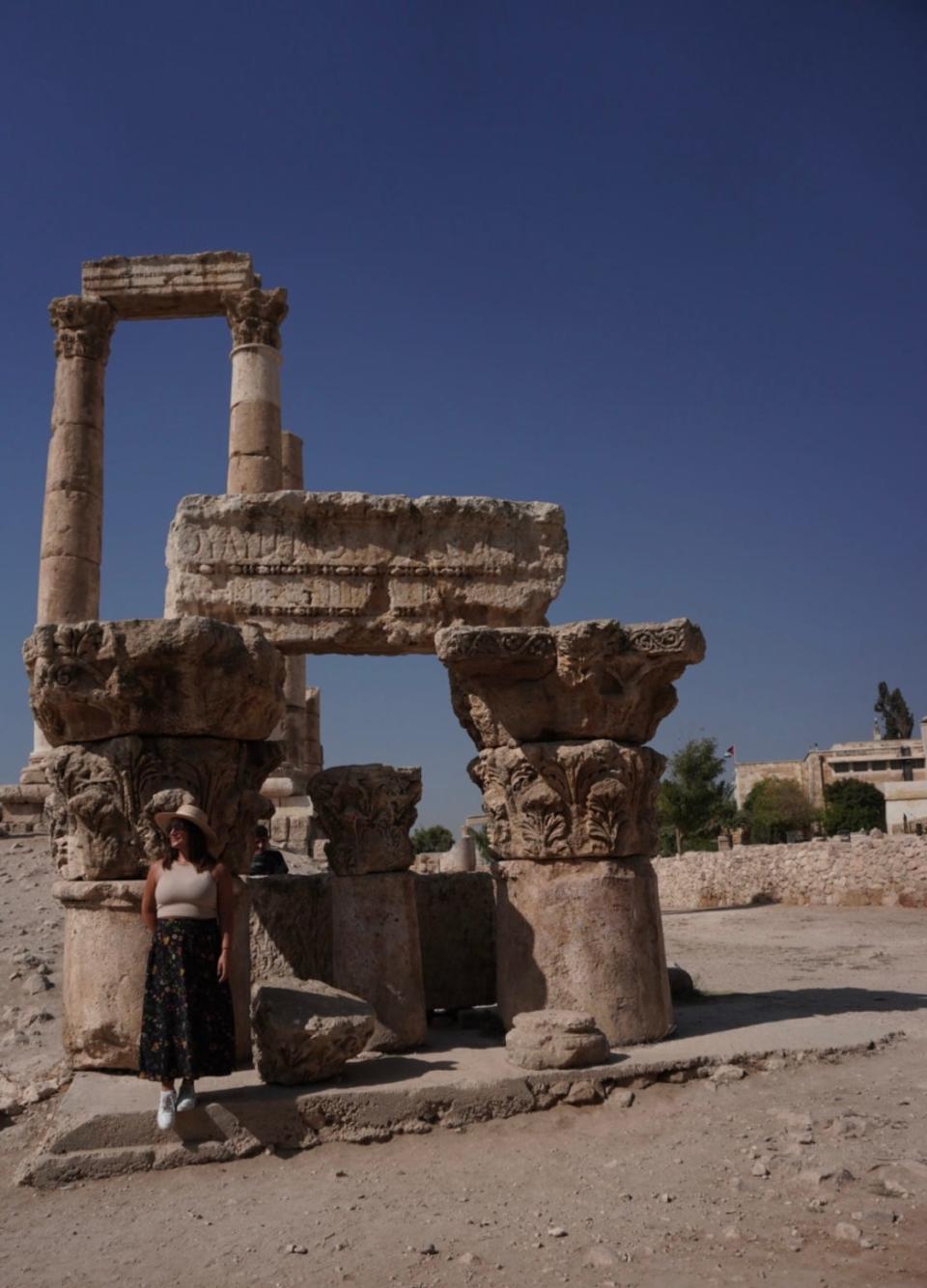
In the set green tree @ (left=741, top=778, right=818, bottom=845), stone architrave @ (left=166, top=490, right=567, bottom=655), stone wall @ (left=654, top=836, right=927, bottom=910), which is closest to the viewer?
stone architrave @ (left=166, top=490, right=567, bottom=655)

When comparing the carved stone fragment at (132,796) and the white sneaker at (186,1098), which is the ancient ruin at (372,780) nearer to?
the carved stone fragment at (132,796)

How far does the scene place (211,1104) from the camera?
14.6 ft

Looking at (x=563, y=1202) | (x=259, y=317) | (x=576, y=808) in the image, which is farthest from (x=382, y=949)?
(x=259, y=317)

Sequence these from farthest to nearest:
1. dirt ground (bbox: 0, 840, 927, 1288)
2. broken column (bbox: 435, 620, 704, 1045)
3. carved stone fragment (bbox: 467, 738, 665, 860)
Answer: carved stone fragment (bbox: 467, 738, 665, 860) < broken column (bbox: 435, 620, 704, 1045) < dirt ground (bbox: 0, 840, 927, 1288)

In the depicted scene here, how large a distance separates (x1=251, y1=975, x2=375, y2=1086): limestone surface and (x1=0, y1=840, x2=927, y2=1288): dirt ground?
0.39 meters

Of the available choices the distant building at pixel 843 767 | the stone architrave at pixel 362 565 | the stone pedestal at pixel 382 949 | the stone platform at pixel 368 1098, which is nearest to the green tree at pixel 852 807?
the distant building at pixel 843 767

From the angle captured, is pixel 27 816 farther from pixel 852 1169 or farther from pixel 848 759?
pixel 848 759

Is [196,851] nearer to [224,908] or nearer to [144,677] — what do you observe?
[224,908]

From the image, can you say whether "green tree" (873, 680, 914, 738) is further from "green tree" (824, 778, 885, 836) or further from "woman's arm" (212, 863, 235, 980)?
"woman's arm" (212, 863, 235, 980)

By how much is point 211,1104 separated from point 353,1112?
608mm

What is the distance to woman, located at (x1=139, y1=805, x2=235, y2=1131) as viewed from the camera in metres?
4.34

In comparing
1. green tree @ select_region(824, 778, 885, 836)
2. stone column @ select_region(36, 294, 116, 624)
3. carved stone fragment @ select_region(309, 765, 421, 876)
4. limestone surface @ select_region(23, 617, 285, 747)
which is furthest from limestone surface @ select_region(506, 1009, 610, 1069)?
green tree @ select_region(824, 778, 885, 836)

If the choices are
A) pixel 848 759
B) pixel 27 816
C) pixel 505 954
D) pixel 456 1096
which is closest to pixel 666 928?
pixel 27 816

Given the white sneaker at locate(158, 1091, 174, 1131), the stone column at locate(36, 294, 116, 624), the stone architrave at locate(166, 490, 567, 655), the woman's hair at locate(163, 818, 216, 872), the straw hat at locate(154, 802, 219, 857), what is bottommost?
the white sneaker at locate(158, 1091, 174, 1131)
